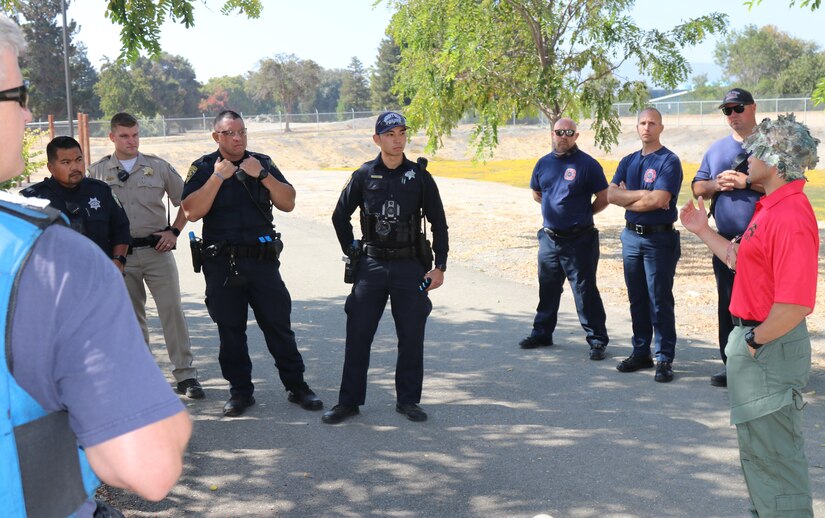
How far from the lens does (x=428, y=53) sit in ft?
43.8

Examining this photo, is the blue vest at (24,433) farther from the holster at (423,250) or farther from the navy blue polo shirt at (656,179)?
the navy blue polo shirt at (656,179)

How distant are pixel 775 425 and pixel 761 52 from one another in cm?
9203

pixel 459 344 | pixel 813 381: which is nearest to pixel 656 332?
pixel 813 381

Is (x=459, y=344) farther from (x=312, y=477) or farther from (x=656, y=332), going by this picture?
(x=312, y=477)

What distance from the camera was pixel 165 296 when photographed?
6824 mm

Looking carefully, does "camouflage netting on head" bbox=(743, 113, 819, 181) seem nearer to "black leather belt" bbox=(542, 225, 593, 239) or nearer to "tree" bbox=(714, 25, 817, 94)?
"black leather belt" bbox=(542, 225, 593, 239)

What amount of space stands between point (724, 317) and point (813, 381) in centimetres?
84

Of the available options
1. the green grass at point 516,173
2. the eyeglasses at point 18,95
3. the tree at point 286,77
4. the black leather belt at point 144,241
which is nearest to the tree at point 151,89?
the tree at point 286,77

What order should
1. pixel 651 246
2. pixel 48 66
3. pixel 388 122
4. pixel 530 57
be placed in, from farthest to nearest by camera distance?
pixel 48 66 < pixel 530 57 < pixel 651 246 < pixel 388 122

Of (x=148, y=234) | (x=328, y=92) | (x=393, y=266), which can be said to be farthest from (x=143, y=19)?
(x=328, y=92)

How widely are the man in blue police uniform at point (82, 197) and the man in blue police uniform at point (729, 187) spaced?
14.7 ft

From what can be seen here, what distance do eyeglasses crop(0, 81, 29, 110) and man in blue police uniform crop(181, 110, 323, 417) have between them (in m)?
4.64

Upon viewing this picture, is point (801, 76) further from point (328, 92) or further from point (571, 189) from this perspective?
point (328, 92)

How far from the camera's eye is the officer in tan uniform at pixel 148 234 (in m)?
6.70
